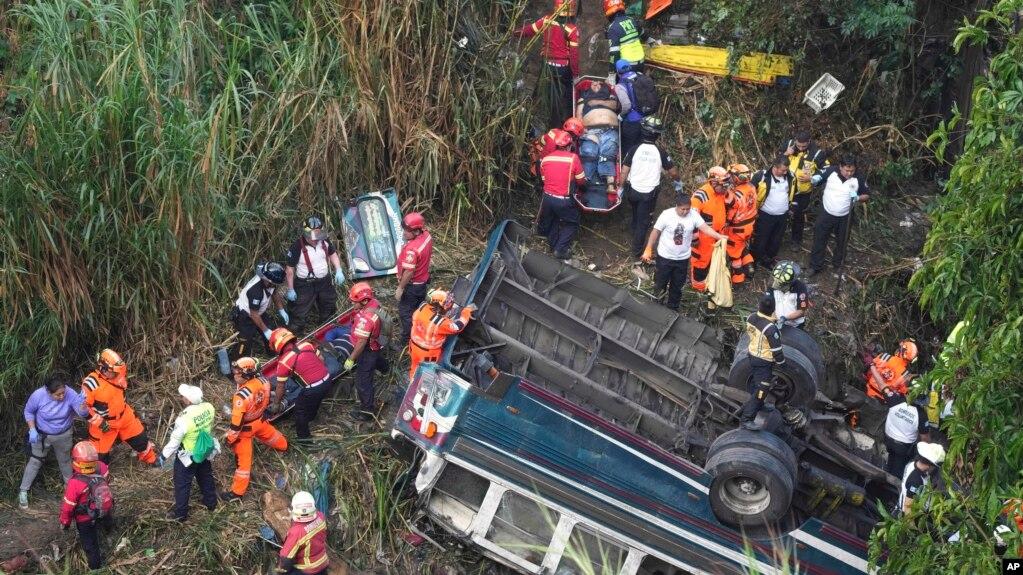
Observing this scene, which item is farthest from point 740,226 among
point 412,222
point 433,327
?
point 433,327

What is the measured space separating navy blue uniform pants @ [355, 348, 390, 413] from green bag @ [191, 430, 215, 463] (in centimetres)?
160

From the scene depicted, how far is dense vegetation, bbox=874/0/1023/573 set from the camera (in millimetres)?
6527

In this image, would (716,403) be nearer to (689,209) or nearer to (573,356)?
(573,356)

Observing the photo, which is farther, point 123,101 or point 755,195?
point 755,195

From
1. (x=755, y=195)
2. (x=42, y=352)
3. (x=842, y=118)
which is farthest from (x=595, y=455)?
(x=842, y=118)

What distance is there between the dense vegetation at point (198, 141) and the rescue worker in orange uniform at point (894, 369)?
4254 millimetres

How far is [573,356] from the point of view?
404 inches

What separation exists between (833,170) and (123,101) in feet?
22.4

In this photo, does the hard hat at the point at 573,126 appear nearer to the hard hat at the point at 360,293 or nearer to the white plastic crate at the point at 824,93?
the white plastic crate at the point at 824,93

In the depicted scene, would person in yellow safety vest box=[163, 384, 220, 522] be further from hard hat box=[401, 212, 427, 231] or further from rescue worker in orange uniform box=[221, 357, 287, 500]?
hard hat box=[401, 212, 427, 231]

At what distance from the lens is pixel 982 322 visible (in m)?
6.92

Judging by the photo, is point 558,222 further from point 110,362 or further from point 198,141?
point 110,362

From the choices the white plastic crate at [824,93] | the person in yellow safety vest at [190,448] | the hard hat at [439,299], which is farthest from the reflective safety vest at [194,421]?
the white plastic crate at [824,93]

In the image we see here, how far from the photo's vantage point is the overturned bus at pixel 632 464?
28.2 ft
